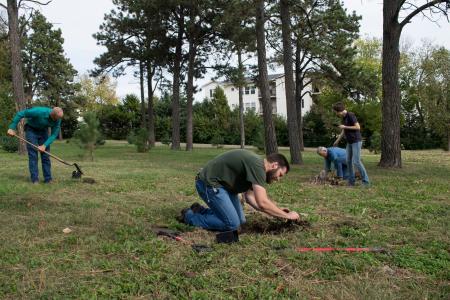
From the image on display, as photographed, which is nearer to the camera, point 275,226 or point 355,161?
point 275,226

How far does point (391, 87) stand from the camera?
12.3 m

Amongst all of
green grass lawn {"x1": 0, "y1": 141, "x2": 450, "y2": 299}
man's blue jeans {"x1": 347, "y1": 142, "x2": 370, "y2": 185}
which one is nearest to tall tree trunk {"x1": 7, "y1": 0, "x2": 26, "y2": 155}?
green grass lawn {"x1": 0, "y1": 141, "x2": 450, "y2": 299}

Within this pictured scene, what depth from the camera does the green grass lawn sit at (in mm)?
3082

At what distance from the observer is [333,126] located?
102ft

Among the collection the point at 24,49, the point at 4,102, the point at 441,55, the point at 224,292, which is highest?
the point at 24,49

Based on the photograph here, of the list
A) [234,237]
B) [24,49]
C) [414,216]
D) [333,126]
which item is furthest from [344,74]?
[24,49]

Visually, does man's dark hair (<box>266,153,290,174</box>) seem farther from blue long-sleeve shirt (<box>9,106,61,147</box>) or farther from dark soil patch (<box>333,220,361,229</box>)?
blue long-sleeve shirt (<box>9,106,61,147</box>)

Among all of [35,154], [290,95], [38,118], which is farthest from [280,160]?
[290,95]

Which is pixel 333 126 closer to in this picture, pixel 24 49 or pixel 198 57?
pixel 198 57

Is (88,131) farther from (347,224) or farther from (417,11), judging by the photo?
(347,224)

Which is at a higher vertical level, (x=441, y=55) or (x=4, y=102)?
(x=441, y=55)

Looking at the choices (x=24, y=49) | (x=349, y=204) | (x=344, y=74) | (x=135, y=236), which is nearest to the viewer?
(x=135, y=236)

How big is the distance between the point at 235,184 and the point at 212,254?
1002 mm

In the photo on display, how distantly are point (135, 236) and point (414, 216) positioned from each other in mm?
3574
